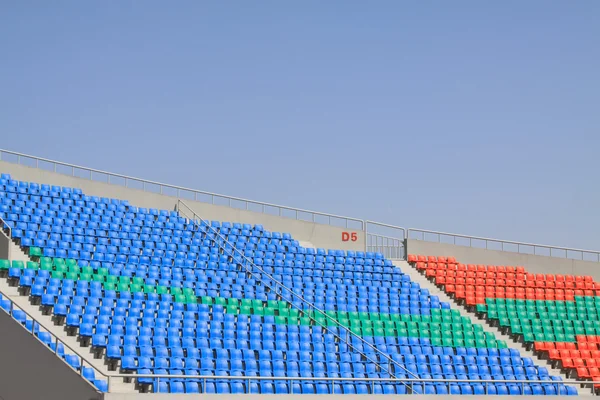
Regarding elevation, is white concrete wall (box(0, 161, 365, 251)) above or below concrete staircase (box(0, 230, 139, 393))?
above

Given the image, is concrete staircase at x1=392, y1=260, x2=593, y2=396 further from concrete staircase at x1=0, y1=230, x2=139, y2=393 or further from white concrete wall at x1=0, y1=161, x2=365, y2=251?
concrete staircase at x1=0, y1=230, x2=139, y2=393

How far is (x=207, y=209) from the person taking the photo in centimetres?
3375

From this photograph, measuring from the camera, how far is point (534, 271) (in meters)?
35.5

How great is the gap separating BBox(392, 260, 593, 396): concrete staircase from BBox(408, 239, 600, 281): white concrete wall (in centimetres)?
120

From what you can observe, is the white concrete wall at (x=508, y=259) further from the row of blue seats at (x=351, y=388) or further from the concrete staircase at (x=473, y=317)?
the row of blue seats at (x=351, y=388)

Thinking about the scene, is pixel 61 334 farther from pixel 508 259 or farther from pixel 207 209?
pixel 508 259

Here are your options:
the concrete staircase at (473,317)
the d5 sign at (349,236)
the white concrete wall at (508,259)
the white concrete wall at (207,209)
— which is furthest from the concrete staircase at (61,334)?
the white concrete wall at (508,259)

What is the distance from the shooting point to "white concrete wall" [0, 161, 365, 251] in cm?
3159

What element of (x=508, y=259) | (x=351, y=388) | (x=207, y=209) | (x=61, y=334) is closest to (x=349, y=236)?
(x=207, y=209)

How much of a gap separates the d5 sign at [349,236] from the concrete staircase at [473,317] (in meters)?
1.68

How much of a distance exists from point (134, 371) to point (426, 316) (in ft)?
37.3

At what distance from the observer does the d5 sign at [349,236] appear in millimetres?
34938

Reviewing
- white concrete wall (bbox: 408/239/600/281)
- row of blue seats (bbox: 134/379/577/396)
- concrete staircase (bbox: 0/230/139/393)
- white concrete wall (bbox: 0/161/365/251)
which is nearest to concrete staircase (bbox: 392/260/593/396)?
white concrete wall (bbox: 408/239/600/281)

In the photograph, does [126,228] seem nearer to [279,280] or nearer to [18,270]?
[279,280]
